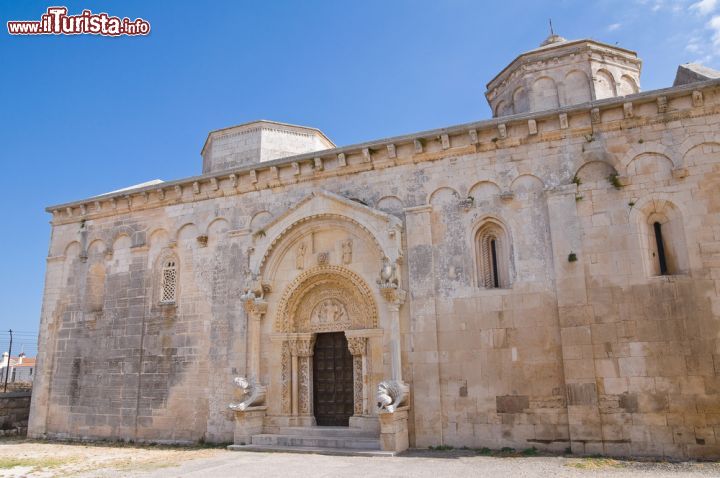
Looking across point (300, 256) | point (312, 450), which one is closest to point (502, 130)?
point (300, 256)

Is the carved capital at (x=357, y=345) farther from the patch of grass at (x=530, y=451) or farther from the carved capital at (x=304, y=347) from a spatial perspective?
the patch of grass at (x=530, y=451)

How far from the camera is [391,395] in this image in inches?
450

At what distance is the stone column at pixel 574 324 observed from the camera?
409 inches

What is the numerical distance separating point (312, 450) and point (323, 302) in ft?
12.0

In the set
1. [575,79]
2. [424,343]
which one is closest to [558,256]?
[424,343]

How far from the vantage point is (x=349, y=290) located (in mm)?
A: 13406

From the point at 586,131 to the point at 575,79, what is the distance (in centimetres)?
506

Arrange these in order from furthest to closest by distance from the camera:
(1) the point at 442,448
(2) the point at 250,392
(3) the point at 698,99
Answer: (2) the point at 250,392 → (1) the point at 442,448 → (3) the point at 698,99

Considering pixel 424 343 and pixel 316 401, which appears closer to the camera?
pixel 424 343

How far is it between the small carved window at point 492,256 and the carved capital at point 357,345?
306 centimetres

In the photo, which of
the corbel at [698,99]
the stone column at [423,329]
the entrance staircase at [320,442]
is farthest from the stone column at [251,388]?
the corbel at [698,99]

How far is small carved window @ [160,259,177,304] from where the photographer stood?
1550cm

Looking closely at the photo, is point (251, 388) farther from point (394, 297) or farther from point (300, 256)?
point (394, 297)

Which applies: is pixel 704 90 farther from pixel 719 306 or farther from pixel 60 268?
pixel 60 268
